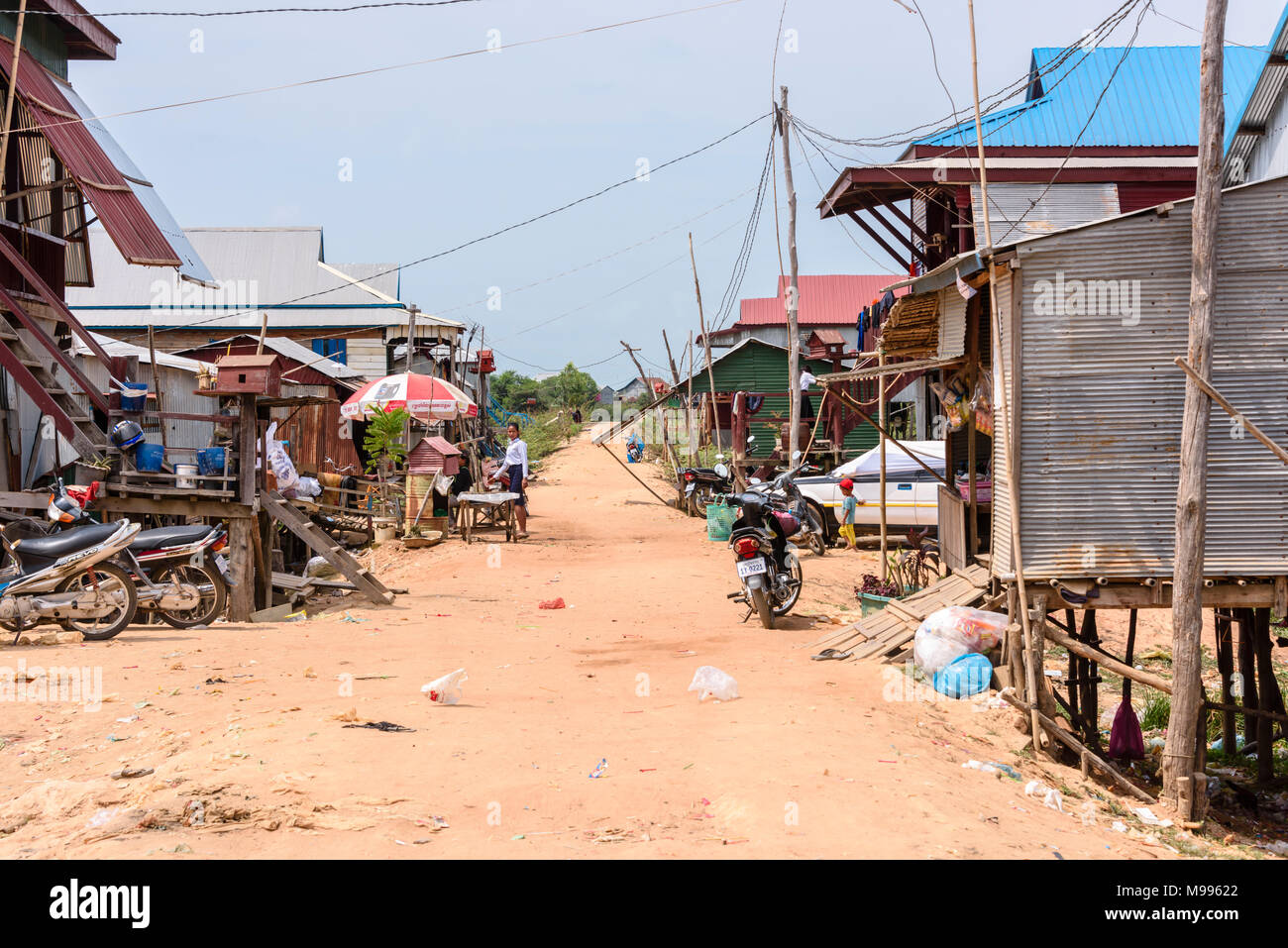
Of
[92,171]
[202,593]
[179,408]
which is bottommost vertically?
[202,593]

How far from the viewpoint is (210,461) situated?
40.0 ft

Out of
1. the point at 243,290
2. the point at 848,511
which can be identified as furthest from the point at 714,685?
the point at 243,290

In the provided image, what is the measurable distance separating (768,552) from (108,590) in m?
6.79

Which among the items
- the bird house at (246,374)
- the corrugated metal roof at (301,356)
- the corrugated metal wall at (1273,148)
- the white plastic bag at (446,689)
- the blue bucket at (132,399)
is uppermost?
the corrugated metal wall at (1273,148)

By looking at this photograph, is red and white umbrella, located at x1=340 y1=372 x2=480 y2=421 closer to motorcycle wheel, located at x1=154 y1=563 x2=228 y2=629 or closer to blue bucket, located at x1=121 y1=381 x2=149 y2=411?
blue bucket, located at x1=121 y1=381 x2=149 y2=411

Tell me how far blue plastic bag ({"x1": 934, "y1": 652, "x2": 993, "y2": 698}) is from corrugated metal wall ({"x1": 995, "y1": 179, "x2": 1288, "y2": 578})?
105cm

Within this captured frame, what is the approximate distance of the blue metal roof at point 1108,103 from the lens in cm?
1903

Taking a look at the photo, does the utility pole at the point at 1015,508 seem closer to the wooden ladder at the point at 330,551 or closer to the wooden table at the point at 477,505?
the wooden ladder at the point at 330,551

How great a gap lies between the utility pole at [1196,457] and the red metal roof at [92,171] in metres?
11.7

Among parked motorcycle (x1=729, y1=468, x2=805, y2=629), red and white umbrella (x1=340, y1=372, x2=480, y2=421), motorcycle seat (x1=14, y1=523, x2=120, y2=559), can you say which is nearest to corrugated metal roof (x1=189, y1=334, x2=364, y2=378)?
red and white umbrella (x1=340, y1=372, x2=480, y2=421)

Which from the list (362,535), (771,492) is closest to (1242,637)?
(771,492)

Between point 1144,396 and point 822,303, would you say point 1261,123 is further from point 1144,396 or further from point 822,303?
point 822,303

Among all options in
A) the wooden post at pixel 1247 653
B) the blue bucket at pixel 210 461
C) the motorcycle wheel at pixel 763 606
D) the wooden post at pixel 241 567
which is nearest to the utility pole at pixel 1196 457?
the wooden post at pixel 1247 653

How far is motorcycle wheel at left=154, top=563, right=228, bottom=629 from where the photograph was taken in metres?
10.8
